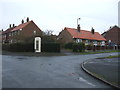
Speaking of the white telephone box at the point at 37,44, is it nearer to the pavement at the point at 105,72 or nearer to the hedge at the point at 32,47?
the hedge at the point at 32,47

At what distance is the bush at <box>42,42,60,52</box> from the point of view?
30852 millimetres

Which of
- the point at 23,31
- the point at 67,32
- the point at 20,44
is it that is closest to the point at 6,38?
the point at 23,31

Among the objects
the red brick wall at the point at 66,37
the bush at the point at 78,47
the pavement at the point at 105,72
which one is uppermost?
the red brick wall at the point at 66,37

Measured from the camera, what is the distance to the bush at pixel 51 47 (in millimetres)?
30852

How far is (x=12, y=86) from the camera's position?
6.47m

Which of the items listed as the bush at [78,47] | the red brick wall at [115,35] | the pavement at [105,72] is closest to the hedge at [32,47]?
the bush at [78,47]

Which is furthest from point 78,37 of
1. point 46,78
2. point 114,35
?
point 46,78

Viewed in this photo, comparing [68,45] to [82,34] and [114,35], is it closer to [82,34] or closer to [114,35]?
[82,34]

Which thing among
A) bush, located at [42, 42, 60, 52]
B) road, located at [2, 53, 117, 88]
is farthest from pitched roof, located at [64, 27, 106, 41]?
road, located at [2, 53, 117, 88]

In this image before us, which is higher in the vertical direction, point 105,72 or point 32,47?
point 32,47

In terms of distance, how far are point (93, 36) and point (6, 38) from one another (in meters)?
34.4

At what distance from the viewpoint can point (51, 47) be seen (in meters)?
31.0

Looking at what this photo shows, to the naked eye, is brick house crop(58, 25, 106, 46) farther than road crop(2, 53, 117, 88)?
Yes

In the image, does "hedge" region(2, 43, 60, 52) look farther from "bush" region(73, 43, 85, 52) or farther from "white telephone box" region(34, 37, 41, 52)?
"bush" region(73, 43, 85, 52)
